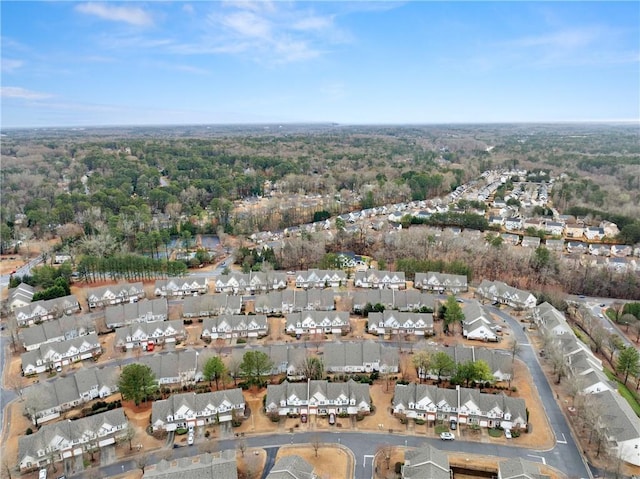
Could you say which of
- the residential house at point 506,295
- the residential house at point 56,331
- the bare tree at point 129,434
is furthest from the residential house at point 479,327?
the residential house at point 56,331

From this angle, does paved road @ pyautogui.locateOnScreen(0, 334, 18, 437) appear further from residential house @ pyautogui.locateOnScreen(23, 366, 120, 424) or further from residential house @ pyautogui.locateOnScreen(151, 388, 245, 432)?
residential house @ pyautogui.locateOnScreen(151, 388, 245, 432)

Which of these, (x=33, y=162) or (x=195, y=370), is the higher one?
(x=33, y=162)

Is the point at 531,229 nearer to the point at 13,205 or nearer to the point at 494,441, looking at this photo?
the point at 494,441

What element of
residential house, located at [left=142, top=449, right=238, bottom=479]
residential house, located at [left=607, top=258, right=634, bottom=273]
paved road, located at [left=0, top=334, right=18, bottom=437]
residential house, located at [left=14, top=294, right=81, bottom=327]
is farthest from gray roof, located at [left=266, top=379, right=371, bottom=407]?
residential house, located at [left=607, top=258, right=634, bottom=273]

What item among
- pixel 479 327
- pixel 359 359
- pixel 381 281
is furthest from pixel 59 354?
pixel 479 327

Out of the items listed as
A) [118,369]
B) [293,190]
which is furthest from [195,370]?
[293,190]
